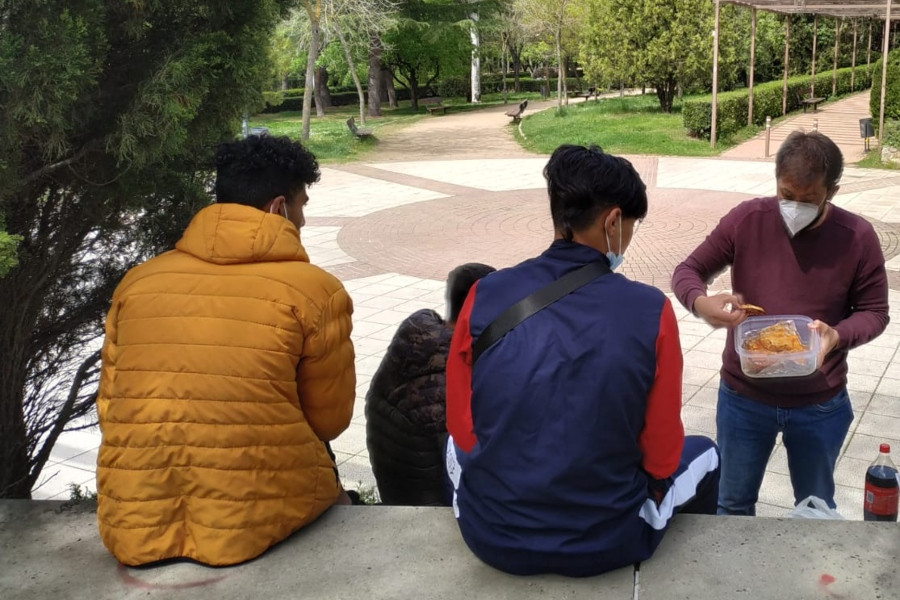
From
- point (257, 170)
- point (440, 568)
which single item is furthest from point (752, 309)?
point (257, 170)

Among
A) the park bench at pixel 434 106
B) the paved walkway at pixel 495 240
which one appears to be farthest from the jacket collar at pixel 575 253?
the park bench at pixel 434 106

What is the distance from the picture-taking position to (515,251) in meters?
10.9

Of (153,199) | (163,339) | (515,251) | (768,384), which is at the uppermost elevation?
(153,199)

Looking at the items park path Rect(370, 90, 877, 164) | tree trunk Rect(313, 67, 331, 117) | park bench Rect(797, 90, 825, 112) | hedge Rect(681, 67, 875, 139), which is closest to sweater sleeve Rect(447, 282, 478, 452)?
park path Rect(370, 90, 877, 164)

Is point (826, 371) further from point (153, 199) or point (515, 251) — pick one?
point (515, 251)

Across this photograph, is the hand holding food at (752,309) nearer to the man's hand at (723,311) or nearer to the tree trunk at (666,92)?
the man's hand at (723,311)

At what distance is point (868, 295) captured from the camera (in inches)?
118

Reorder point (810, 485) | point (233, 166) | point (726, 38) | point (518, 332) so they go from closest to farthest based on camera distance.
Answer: point (518, 332)
point (233, 166)
point (810, 485)
point (726, 38)

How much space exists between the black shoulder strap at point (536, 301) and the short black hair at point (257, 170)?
3.10 feet

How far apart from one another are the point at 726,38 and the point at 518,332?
26.7m

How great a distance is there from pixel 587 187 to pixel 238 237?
0.96 metres

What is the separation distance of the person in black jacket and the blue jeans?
1.05 m

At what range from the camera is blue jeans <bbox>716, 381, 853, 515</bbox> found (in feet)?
10.1

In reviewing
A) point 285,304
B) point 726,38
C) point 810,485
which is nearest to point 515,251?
point 810,485
